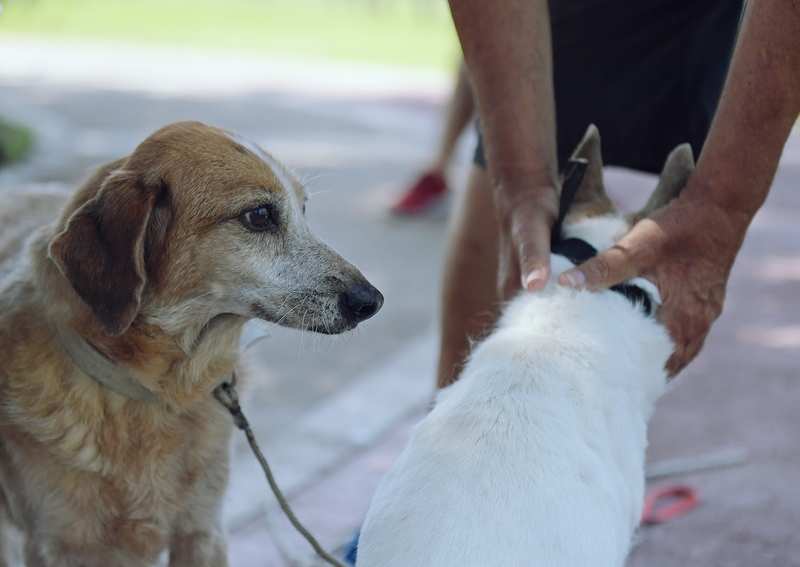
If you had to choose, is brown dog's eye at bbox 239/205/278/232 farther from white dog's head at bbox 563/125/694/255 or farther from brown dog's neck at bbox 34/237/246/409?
white dog's head at bbox 563/125/694/255

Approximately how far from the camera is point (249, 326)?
2.80 m

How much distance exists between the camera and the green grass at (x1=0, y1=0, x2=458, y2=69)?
46.8 feet

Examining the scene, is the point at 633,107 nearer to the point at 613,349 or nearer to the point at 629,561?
the point at 613,349

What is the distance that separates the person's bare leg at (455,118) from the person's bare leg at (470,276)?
2.75 meters

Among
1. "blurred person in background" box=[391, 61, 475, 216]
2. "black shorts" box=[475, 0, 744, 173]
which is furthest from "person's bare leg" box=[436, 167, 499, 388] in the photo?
"blurred person in background" box=[391, 61, 475, 216]

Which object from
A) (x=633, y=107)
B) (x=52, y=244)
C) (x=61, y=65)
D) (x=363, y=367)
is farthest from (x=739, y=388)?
(x=61, y=65)

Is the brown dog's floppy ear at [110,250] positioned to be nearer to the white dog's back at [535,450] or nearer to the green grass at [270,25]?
the white dog's back at [535,450]

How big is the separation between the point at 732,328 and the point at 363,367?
1905mm

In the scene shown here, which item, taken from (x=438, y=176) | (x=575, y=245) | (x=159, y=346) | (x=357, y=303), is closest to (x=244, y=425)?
(x=159, y=346)

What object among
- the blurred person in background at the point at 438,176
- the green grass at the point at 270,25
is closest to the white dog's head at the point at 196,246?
the blurred person in background at the point at 438,176

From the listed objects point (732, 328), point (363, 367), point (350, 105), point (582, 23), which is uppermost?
point (582, 23)

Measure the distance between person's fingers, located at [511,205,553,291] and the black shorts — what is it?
55 centimetres

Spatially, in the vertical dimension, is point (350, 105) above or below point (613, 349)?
below

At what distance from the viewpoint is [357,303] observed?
8.59ft
